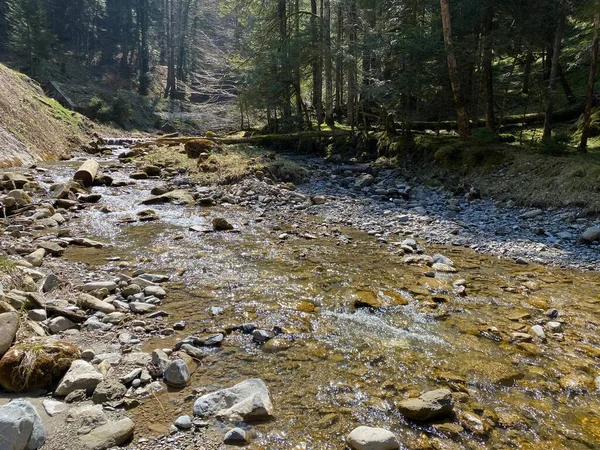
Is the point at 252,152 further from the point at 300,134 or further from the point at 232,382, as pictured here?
the point at 232,382

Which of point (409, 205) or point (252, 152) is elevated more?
point (252, 152)

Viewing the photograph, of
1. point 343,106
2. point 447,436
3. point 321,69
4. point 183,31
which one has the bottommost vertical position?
point 447,436

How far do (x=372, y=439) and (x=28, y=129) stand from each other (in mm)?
18609

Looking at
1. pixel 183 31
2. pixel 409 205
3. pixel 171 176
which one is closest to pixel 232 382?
pixel 409 205

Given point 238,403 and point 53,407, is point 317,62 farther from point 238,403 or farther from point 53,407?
point 53,407

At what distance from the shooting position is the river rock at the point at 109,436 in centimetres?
274

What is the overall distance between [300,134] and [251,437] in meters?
19.0

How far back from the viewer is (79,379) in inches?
131

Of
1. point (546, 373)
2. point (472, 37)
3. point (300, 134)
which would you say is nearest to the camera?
point (546, 373)

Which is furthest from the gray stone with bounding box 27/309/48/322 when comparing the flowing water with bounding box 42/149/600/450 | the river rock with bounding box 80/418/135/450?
the river rock with bounding box 80/418/135/450

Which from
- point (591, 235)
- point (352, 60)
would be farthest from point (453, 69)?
point (591, 235)

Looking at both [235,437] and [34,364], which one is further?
[34,364]

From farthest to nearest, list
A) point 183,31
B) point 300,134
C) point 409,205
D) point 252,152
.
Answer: point 183,31
point 300,134
point 252,152
point 409,205

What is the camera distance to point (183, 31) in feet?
159
